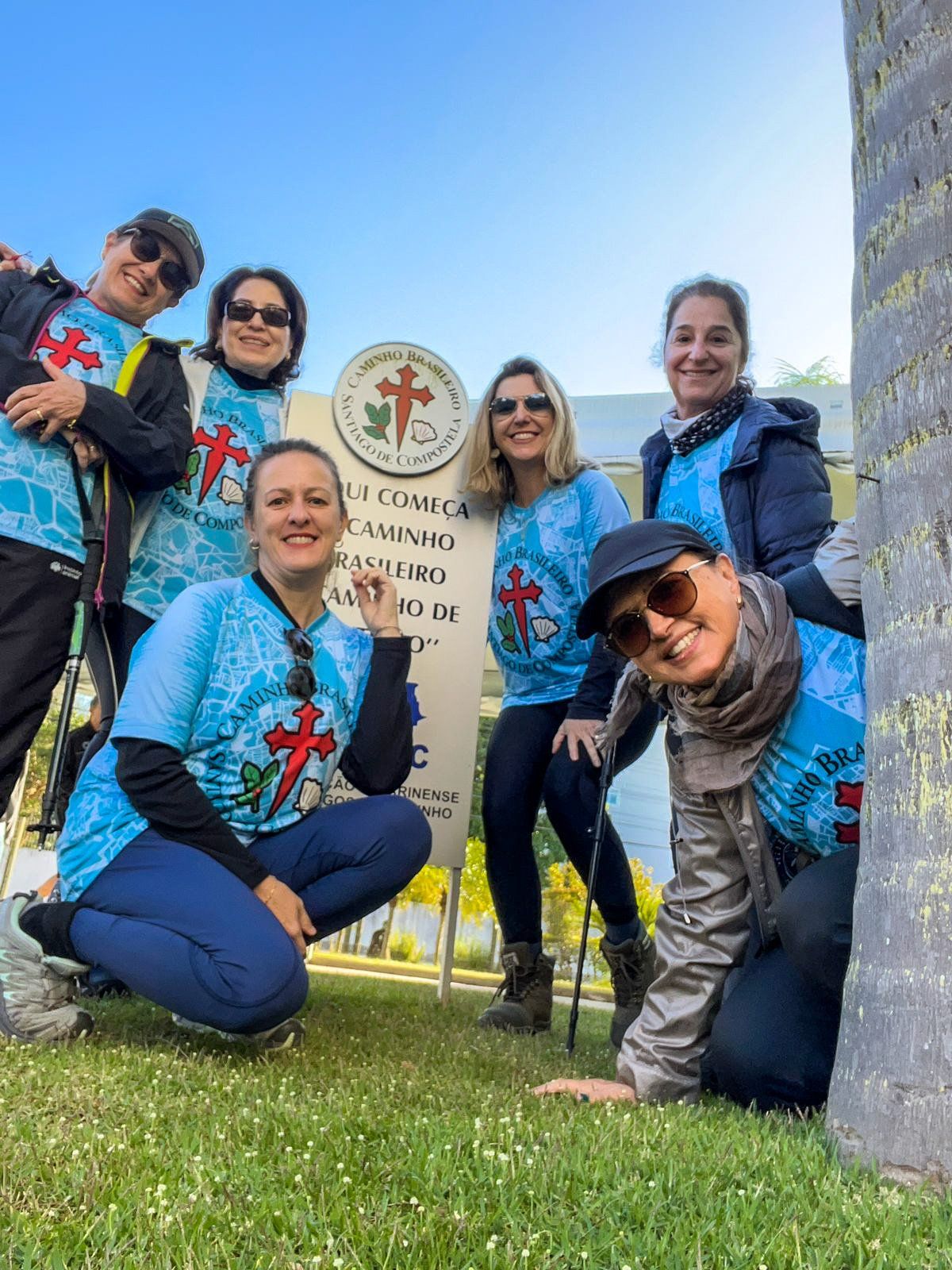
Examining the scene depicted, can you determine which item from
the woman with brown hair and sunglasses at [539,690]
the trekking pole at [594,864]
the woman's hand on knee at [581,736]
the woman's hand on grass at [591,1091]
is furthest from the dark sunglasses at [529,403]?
the woman's hand on grass at [591,1091]

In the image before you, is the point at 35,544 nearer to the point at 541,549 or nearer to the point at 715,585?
the point at 541,549

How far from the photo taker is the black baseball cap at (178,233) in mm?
4457

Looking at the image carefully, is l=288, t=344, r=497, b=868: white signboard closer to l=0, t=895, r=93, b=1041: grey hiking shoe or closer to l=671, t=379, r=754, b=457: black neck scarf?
l=671, t=379, r=754, b=457: black neck scarf

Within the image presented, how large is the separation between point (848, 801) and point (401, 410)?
3131 mm

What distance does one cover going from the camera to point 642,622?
110 inches

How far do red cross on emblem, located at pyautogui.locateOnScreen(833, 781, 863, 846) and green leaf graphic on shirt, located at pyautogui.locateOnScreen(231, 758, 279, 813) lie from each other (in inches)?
63.6

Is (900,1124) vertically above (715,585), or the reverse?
(715,585)

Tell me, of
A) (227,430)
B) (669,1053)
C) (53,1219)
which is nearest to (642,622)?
(669,1053)

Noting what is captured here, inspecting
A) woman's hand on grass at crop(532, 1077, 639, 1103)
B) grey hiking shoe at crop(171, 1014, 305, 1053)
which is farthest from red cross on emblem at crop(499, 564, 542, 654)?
woman's hand on grass at crop(532, 1077, 639, 1103)

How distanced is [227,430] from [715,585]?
2.49 m

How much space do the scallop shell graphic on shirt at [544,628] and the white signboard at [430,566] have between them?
0.48 meters

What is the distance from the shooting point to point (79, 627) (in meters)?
3.97

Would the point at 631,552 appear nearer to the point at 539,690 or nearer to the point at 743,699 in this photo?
the point at 743,699

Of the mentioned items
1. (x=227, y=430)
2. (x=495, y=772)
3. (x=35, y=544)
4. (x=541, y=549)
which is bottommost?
(x=495, y=772)
